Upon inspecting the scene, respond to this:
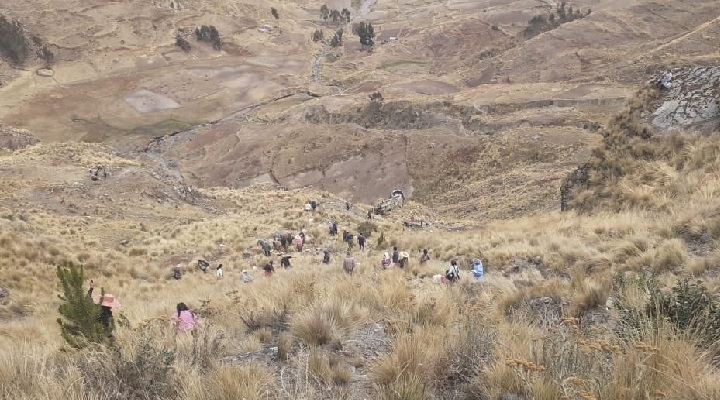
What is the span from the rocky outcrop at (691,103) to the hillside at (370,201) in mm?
87

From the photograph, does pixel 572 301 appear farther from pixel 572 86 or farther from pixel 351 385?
pixel 572 86

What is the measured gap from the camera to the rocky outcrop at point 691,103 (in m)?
17.3

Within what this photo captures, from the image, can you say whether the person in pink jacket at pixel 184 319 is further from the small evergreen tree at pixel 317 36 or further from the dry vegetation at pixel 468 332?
the small evergreen tree at pixel 317 36

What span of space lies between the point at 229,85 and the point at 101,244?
63799mm

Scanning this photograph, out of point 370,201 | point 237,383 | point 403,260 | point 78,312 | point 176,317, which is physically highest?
point 237,383

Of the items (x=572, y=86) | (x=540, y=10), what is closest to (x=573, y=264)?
(x=572, y=86)

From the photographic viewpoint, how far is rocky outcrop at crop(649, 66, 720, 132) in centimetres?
1734

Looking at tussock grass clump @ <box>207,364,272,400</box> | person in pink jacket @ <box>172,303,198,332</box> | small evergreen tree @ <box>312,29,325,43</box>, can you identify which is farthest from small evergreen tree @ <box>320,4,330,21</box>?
tussock grass clump @ <box>207,364,272,400</box>

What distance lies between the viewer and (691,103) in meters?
18.2

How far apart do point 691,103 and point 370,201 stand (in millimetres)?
31808

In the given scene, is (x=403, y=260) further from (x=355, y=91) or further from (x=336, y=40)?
(x=336, y=40)

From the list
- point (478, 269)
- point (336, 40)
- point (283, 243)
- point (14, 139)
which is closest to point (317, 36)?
point (336, 40)

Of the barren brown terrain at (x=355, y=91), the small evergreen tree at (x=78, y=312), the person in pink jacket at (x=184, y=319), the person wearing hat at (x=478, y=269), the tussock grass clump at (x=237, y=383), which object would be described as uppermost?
the tussock grass clump at (x=237, y=383)

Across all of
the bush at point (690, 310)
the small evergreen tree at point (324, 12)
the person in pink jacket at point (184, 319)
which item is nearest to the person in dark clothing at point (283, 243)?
the person in pink jacket at point (184, 319)
